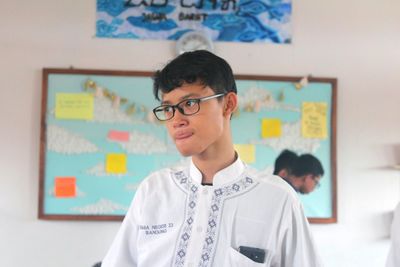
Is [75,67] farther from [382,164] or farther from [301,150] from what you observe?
[382,164]

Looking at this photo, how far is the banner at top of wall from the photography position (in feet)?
7.54

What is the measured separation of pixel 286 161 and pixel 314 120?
29cm

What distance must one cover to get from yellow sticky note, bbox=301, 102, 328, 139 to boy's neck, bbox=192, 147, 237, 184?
1325mm

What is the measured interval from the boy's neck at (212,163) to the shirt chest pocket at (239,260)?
0.66 feet

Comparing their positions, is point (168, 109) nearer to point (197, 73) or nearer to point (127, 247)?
point (197, 73)

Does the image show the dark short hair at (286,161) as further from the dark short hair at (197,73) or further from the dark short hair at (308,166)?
the dark short hair at (197,73)

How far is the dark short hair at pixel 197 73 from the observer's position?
1.01 m

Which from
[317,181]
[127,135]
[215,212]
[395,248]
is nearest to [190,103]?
[215,212]

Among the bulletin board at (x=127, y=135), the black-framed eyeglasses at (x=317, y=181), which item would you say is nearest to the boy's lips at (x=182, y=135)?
the bulletin board at (x=127, y=135)

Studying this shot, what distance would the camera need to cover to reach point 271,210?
1.02 m

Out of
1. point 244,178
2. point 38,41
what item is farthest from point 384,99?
point 38,41

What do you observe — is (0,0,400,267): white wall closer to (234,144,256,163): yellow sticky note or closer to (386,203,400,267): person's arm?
(234,144,256,163): yellow sticky note

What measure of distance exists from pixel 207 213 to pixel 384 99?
1.78 metres

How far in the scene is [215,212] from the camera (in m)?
1.04
